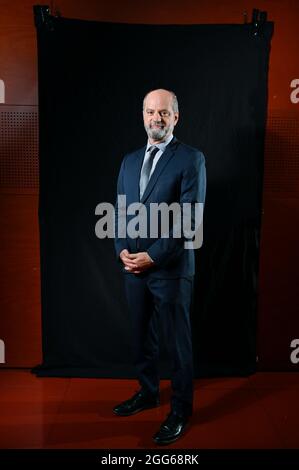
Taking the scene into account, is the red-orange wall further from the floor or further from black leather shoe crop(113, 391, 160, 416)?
black leather shoe crop(113, 391, 160, 416)

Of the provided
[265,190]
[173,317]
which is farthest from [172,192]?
[265,190]

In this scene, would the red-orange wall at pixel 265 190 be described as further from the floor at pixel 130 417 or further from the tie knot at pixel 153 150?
the tie knot at pixel 153 150

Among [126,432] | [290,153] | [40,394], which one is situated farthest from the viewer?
[290,153]

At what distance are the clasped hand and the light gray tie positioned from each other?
0.35 metres

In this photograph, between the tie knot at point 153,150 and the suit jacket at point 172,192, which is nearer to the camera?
the suit jacket at point 172,192

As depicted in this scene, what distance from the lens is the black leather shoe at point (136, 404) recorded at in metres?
2.74

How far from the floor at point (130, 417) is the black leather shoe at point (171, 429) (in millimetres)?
38

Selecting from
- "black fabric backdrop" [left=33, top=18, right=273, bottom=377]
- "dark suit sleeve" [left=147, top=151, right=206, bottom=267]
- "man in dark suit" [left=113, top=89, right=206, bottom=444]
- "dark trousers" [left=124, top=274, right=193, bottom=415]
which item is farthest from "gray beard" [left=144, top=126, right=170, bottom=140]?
"dark trousers" [left=124, top=274, right=193, bottom=415]

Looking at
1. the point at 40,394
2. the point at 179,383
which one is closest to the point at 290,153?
the point at 179,383

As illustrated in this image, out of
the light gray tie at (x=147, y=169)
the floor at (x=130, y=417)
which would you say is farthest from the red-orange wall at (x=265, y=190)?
the light gray tie at (x=147, y=169)

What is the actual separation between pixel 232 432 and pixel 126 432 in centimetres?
60

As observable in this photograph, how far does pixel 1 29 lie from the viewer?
3.12 meters

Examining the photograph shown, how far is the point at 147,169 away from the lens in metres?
2.61

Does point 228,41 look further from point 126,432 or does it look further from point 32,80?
point 126,432
